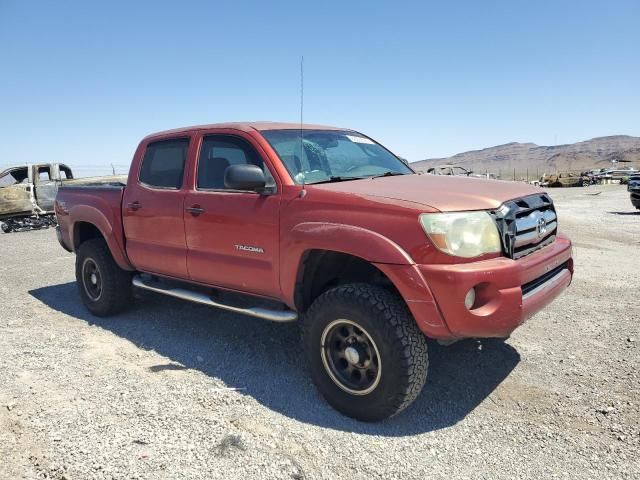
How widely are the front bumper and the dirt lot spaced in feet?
2.34

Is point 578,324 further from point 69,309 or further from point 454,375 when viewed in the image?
point 69,309

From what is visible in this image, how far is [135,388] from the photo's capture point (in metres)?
3.79

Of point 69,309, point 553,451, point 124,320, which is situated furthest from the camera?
point 69,309

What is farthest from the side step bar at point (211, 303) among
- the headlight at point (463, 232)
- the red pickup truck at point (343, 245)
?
the headlight at point (463, 232)

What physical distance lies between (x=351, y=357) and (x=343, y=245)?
750 mm

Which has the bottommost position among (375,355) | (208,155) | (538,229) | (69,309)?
(69,309)

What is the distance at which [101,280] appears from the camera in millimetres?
5543

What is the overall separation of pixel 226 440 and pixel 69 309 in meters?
3.93

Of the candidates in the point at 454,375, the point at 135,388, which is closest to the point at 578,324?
the point at 454,375

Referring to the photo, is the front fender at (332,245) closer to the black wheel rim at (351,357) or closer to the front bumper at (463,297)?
the front bumper at (463,297)

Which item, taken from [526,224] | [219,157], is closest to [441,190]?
[526,224]

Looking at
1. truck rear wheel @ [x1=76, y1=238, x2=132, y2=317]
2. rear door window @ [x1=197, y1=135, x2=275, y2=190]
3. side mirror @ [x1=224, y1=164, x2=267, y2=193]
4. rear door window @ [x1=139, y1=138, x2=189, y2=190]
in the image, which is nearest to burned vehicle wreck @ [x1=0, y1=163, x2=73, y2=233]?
truck rear wheel @ [x1=76, y1=238, x2=132, y2=317]

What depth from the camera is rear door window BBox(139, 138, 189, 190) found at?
4711mm

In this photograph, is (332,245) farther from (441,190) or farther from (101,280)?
(101,280)
